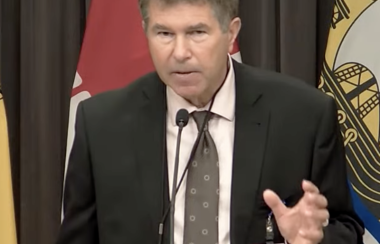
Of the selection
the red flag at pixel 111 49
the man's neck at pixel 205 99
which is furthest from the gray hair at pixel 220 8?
the red flag at pixel 111 49

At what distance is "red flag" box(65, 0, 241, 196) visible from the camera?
245 cm

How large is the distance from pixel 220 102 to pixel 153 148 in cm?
19

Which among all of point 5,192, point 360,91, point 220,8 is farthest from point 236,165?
point 5,192

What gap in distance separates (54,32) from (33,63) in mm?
141

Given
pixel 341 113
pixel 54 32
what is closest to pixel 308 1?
pixel 341 113

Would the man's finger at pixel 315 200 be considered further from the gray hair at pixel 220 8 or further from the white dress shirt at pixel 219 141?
the gray hair at pixel 220 8

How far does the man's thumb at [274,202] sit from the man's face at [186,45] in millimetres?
320

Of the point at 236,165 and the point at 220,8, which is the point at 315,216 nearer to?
the point at 236,165

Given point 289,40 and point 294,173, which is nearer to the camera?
point 294,173

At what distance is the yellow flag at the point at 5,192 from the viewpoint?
2.42 meters

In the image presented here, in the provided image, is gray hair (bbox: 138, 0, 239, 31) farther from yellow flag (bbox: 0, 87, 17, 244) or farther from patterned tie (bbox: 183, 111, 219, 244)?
yellow flag (bbox: 0, 87, 17, 244)

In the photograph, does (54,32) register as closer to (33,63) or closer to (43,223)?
(33,63)

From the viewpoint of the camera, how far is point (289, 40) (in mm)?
2541

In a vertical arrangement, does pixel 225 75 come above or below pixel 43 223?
above
